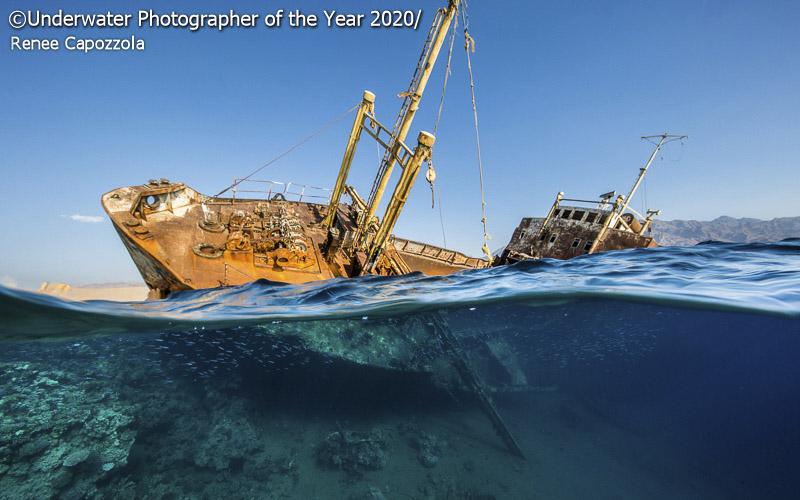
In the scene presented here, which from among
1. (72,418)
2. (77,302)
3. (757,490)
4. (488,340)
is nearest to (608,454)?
(757,490)

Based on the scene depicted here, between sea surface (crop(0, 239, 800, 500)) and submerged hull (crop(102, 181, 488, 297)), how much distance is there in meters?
1.54

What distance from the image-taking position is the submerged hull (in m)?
11.8

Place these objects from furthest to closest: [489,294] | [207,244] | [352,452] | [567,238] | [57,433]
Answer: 1. [567,238]
2. [207,244]
3. [489,294]
4. [57,433]
5. [352,452]

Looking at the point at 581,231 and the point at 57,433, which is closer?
the point at 57,433

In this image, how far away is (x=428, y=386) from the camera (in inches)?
428

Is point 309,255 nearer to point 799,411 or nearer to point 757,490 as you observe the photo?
point 757,490

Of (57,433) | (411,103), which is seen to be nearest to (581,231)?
(411,103)

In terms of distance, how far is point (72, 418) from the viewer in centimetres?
829

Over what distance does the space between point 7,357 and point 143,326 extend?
3171 mm

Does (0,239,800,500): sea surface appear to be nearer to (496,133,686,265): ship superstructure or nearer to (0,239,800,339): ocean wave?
(0,239,800,339): ocean wave

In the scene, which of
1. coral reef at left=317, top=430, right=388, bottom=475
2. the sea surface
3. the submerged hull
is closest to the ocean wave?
the sea surface

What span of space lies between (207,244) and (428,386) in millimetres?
9734

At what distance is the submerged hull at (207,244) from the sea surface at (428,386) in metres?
1.54

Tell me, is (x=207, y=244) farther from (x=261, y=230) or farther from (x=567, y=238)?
(x=567, y=238)
